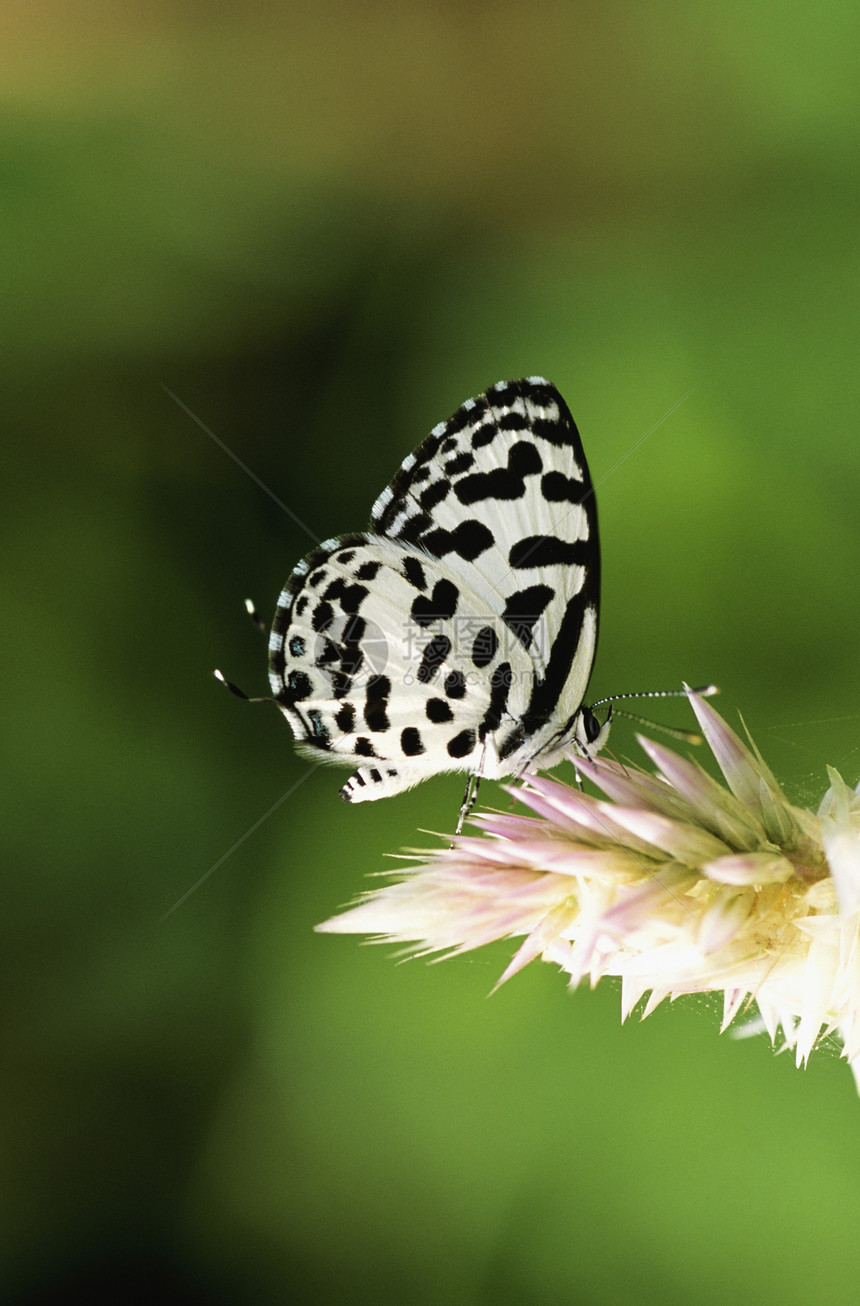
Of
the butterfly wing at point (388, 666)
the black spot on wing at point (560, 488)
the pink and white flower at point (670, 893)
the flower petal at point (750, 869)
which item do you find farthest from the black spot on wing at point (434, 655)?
the flower petal at point (750, 869)

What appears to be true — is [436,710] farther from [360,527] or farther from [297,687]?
[360,527]

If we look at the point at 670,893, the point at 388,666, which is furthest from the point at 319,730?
the point at 670,893

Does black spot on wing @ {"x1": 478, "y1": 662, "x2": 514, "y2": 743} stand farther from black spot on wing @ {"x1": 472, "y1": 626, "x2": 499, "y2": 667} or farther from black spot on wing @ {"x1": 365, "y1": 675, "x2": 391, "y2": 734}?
black spot on wing @ {"x1": 365, "y1": 675, "x2": 391, "y2": 734}

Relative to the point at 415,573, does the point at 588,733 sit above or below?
below

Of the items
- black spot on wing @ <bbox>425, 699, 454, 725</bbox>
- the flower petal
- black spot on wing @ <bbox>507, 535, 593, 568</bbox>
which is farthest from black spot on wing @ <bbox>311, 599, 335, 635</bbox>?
the flower petal

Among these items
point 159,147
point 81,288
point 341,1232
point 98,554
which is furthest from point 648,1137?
point 159,147

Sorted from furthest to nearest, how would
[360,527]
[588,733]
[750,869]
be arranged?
[360,527]
[588,733]
[750,869]

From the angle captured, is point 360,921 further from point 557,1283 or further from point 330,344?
point 330,344

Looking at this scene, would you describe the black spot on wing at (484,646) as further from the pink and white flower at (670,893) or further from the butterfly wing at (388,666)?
the pink and white flower at (670,893)

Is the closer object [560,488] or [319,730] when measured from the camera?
[560,488]
